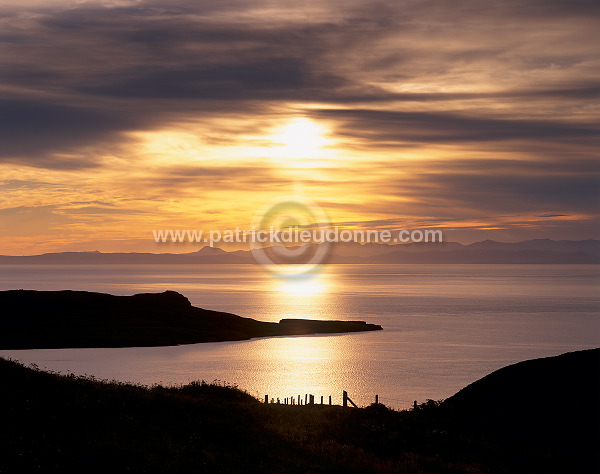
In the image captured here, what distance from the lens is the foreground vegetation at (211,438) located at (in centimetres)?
2636

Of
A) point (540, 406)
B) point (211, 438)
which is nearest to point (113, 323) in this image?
point (540, 406)

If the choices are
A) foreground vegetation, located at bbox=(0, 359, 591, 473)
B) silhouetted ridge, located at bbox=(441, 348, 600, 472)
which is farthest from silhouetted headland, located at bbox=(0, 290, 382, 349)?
silhouetted ridge, located at bbox=(441, 348, 600, 472)

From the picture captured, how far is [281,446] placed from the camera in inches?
1189

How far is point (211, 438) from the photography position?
1210 inches

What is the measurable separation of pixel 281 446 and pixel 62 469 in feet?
31.6

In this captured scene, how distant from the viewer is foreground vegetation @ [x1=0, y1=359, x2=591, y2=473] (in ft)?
86.5

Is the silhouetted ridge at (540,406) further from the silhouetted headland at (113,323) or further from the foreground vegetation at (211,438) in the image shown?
the silhouetted headland at (113,323)

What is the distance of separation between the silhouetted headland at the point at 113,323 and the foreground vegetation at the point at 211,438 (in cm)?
9464

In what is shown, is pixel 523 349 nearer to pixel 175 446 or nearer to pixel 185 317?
pixel 185 317

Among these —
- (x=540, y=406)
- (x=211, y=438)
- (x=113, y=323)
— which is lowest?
(x=211, y=438)

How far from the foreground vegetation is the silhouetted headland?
9464 cm

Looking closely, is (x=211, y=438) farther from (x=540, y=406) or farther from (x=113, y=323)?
(x=113, y=323)

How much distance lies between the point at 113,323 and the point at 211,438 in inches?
4497

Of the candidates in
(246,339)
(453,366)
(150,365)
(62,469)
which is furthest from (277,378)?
(62,469)
